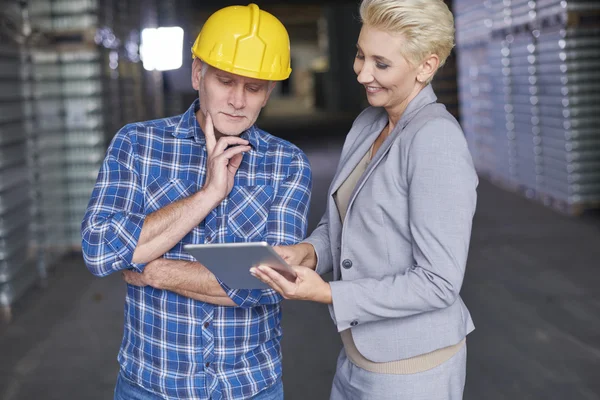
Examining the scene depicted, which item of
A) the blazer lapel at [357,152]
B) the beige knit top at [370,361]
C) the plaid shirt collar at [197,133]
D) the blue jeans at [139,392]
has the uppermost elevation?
the plaid shirt collar at [197,133]

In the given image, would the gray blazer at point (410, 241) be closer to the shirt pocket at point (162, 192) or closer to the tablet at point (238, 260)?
the tablet at point (238, 260)

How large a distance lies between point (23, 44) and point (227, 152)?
4.95 meters

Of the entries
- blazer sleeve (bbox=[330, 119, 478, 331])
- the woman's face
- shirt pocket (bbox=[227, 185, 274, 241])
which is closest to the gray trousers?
blazer sleeve (bbox=[330, 119, 478, 331])

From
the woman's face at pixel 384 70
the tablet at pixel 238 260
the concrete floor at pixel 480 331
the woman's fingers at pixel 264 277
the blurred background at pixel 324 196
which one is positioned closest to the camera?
the tablet at pixel 238 260

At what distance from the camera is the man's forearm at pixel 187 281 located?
2.02 metres

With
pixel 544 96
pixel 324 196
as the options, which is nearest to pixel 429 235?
pixel 544 96

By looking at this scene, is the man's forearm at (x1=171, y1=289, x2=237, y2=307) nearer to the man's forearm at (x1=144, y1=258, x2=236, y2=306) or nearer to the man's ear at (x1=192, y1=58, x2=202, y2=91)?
the man's forearm at (x1=144, y1=258, x2=236, y2=306)

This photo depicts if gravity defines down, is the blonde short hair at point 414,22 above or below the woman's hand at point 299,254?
above

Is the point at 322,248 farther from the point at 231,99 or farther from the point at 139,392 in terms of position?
the point at 139,392

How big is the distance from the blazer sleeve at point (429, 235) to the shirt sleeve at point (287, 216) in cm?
25

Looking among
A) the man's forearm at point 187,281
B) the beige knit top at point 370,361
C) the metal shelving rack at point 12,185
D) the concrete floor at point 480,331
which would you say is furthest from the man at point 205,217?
the metal shelving rack at point 12,185

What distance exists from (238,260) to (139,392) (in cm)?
62

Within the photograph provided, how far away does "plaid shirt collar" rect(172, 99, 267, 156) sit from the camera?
215 cm

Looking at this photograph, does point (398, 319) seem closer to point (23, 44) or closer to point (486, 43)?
point (23, 44)
